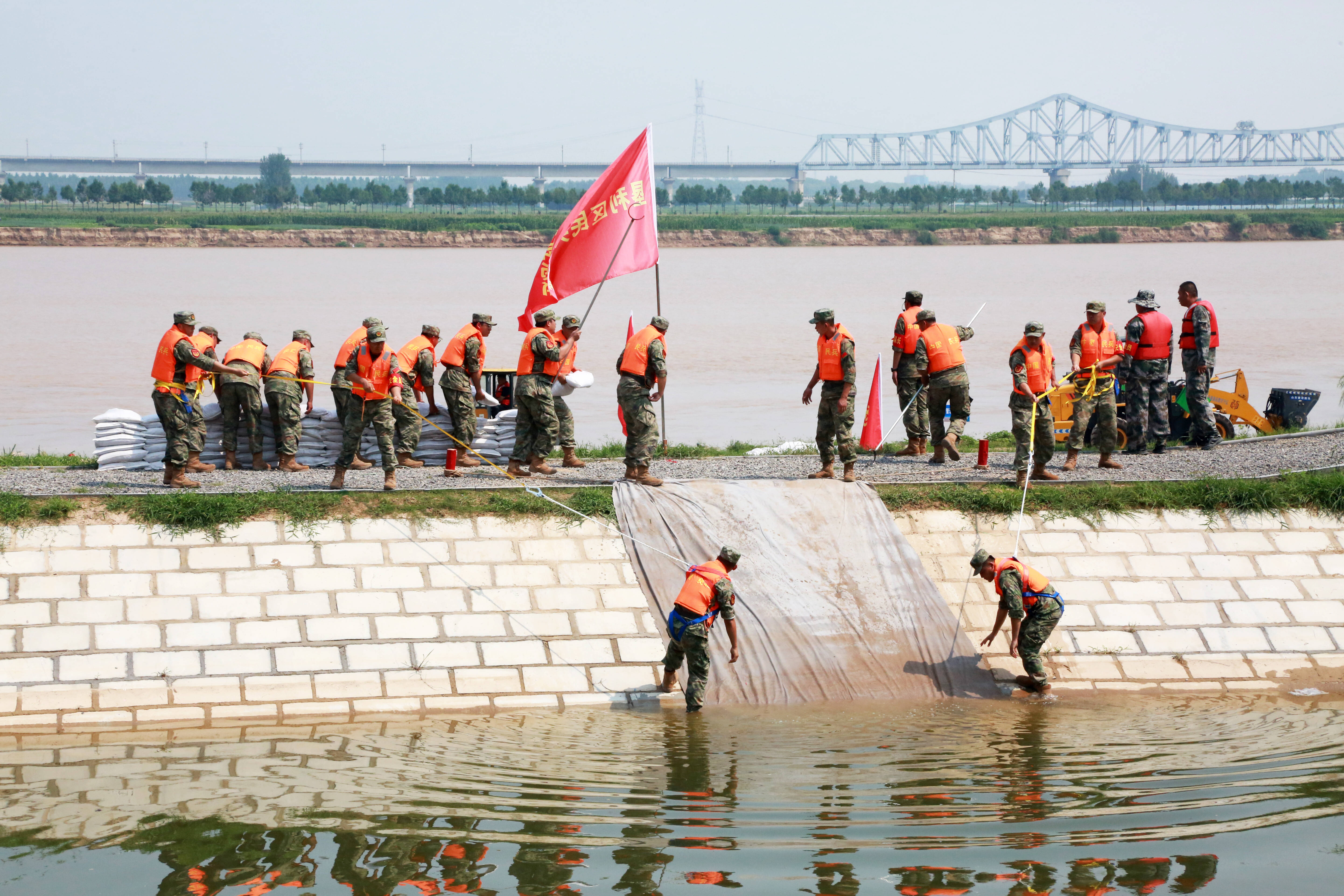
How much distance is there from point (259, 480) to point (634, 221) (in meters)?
4.81

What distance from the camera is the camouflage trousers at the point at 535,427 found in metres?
12.9

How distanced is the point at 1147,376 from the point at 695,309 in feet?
108

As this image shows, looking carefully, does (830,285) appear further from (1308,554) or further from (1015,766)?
(1015,766)

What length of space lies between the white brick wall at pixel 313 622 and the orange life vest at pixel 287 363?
3084 millimetres

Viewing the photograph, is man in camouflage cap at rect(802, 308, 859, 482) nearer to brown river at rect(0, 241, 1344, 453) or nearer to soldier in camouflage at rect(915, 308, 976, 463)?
soldier in camouflage at rect(915, 308, 976, 463)

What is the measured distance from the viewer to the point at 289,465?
13.8 meters

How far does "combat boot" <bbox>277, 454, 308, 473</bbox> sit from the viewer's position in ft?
45.0

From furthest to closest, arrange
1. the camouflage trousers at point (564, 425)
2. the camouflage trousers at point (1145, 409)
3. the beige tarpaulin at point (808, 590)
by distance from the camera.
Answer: the camouflage trousers at point (1145, 409) < the camouflage trousers at point (564, 425) < the beige tarpaulin at point (808, 590)

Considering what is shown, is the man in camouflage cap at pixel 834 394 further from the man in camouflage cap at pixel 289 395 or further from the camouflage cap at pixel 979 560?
the man in camouflage cap at pixel 289 395

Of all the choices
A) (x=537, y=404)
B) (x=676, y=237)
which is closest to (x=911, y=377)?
(x=537, y=404)

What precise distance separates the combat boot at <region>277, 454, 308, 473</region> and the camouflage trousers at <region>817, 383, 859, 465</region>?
18.7ft


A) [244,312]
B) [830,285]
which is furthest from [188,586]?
[830,285]

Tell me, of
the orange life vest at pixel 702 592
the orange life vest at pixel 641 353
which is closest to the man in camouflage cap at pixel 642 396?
the orange life vest at pixel 641 353

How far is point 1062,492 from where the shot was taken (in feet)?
40.7
